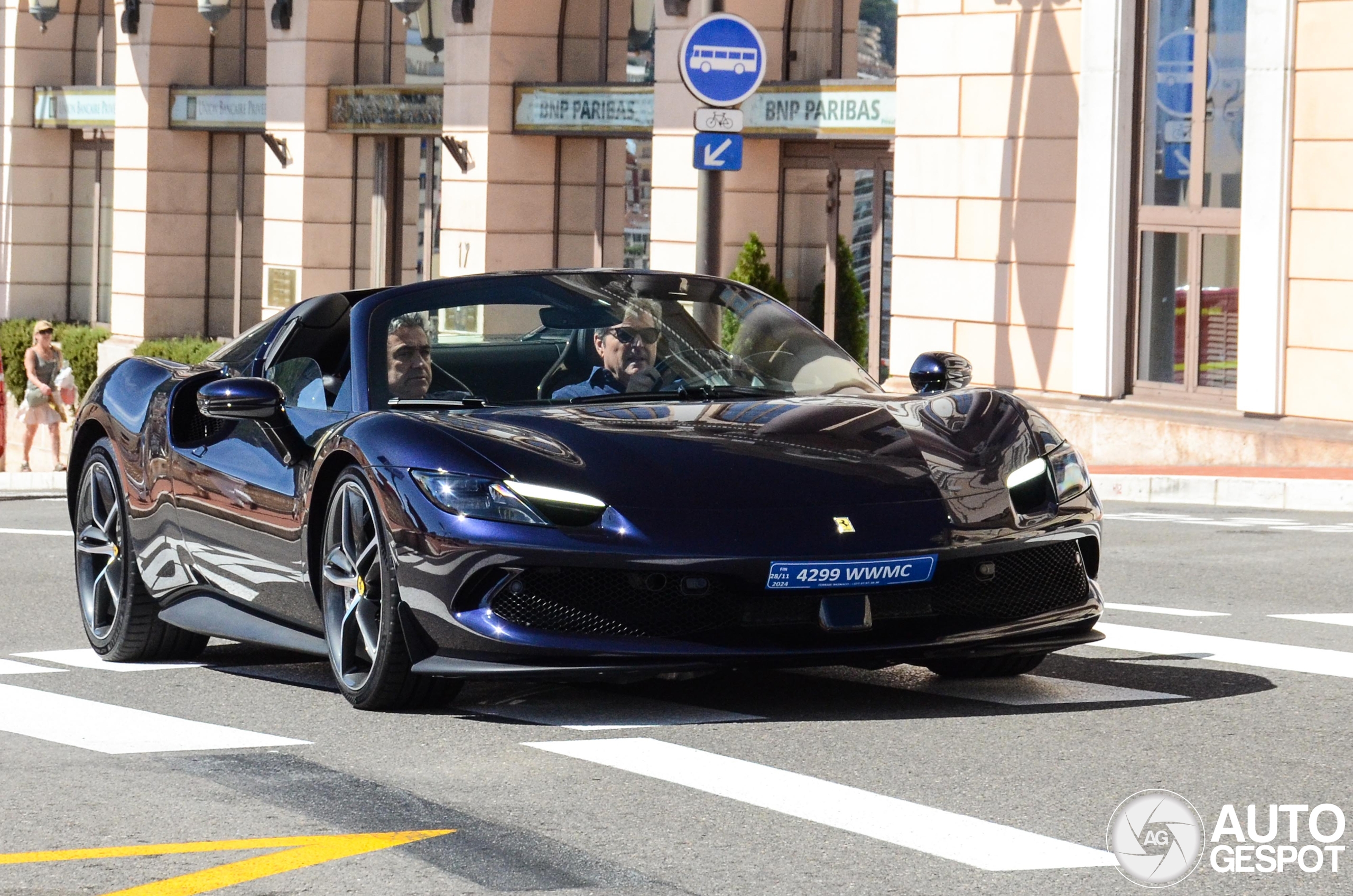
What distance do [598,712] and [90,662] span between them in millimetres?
2465

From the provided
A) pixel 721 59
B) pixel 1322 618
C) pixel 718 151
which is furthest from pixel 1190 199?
pixel 1322 618

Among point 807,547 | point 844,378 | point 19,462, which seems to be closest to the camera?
point 807,547

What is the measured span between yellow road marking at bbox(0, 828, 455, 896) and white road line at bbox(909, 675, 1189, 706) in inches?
82.5

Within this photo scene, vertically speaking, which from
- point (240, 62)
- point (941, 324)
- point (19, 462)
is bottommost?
point (19, 462)

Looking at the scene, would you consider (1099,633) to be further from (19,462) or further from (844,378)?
(19,462)

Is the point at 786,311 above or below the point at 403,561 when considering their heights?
above

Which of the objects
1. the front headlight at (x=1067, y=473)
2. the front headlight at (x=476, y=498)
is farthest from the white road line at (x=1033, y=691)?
the front headlight at (x=476, y=498)

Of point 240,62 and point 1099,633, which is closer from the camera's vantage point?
point 1099,633

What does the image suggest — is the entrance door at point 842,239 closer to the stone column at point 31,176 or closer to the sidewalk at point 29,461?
the sidewalk at point 29,461

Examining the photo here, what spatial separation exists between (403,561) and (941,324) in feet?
46.7

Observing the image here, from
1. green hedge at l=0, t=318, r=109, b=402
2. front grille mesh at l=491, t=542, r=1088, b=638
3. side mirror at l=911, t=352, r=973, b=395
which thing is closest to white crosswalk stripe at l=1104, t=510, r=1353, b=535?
side mirror at l=911, t=352, r=973, b=395

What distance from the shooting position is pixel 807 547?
6.07 metres

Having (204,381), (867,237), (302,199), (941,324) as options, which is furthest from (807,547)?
(302,199)

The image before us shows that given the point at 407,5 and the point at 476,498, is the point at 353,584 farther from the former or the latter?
the point at 407,5
